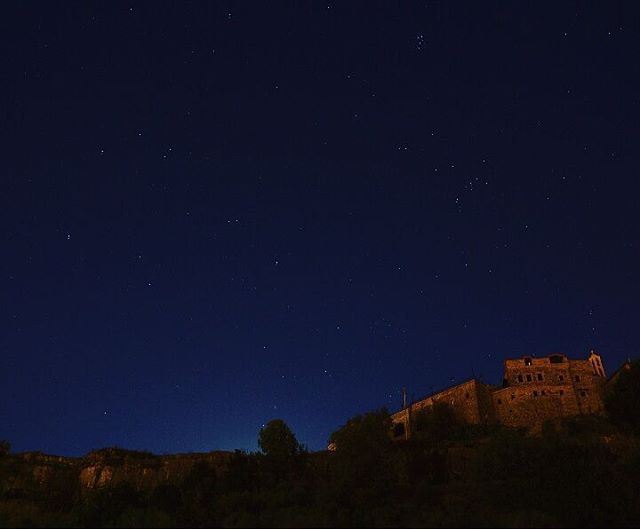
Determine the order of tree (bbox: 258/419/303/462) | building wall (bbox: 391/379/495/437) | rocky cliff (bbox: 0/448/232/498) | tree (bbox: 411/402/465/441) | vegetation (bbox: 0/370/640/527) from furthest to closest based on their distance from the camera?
building wall (bbox: 391/379/495/437) < tree (bbox: 411/402/465/441) < tree (bbox: 258/419/303/462) < rocky cliff (bbox: 0/448/232/498) < vegetation (bbox: 0/370/640/527)

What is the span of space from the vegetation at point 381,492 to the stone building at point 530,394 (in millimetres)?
24664

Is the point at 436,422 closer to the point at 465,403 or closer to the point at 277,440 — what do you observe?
the point at 465,403

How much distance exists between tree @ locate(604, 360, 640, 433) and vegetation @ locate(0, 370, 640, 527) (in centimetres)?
743

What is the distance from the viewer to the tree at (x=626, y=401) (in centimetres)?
5239

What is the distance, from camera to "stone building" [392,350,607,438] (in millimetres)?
69688

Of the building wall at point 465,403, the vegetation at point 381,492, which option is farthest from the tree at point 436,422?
the vegetation at point 381,492

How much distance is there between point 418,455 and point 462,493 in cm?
1249

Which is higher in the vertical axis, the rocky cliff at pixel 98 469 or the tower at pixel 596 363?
the tower at pixel 596 363

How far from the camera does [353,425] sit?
5672 centimetres

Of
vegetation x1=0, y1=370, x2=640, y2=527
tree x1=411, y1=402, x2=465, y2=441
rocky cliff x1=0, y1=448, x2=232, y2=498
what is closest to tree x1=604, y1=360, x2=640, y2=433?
vegetation x1=0, y1=370, x2=640, y2=527

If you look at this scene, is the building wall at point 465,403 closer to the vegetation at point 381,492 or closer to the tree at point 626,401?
the tree at point 626,401

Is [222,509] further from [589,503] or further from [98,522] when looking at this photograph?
[589,503]

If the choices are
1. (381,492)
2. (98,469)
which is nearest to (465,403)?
(98,469)

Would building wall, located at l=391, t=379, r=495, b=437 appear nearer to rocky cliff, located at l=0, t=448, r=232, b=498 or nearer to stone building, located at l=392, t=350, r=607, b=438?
stone building, located at l=392, t=350, r=607, b=438
